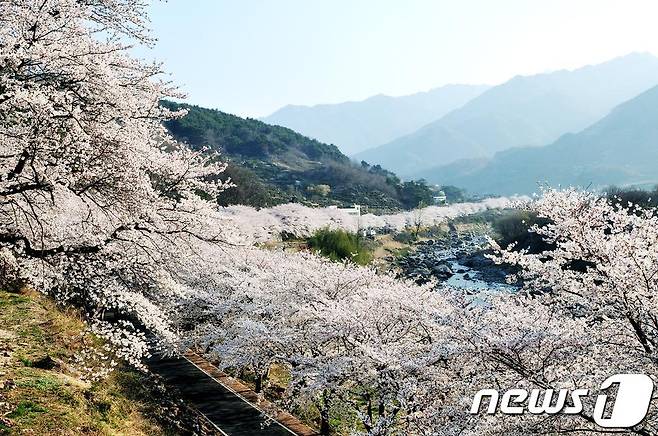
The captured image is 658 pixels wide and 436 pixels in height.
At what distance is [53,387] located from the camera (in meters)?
12.2

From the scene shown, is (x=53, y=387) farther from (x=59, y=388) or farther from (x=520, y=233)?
(x=520, y=233)

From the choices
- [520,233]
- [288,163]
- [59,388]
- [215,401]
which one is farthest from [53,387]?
[288,163]

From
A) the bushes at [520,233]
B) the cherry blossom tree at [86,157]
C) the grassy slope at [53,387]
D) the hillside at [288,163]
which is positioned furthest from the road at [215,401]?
the hillside at [288,163]

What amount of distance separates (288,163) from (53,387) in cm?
14797

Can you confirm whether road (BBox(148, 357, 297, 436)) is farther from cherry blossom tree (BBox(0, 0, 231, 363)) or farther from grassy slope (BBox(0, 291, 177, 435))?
cherry blossom tree (BBox(0, 0, 231, 363))

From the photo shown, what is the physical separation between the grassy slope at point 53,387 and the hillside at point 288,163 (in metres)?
78.4

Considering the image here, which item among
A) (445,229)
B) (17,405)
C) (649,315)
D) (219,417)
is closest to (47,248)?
(17,405)

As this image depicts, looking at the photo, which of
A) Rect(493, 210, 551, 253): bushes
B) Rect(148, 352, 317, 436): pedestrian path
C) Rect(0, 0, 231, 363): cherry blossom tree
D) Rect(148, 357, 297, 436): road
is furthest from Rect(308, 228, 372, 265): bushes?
Rect(0, 0, 231, 363): cherry blossom tree

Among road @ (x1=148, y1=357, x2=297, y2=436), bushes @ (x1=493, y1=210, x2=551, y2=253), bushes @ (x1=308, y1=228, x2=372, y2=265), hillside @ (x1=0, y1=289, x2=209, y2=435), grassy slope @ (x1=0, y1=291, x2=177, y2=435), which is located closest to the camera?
grassy slope @ (x1=0, y1=291, x2=177, y2=435)

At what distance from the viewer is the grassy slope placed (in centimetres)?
1049

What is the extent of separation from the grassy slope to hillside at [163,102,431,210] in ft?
257

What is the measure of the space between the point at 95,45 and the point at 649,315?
31.8 ft

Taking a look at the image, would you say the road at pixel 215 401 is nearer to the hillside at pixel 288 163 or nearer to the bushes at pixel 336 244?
the bushes at pixel 336 244

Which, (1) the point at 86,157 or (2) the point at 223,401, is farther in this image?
(2) the point at 223,401
